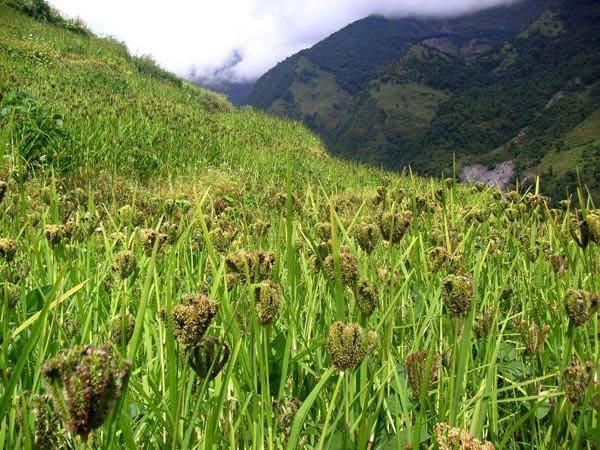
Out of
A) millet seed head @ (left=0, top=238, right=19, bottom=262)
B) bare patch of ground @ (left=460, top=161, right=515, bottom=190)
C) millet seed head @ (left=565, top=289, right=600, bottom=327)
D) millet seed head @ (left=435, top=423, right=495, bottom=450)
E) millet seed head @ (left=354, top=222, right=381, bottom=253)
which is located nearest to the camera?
millet seed head @ (left=435, top=423, right=495, bottom=450)

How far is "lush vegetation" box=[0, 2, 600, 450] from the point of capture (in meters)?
0.89

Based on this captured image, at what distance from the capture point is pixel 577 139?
12675cm

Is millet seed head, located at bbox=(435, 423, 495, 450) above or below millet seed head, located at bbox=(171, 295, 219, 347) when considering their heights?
below

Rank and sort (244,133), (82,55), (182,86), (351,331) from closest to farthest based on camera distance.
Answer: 1. (351,331)
2. (244,133)
3. (82,55)
4. (182,86)

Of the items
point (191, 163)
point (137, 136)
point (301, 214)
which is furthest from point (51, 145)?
point (301, 214)

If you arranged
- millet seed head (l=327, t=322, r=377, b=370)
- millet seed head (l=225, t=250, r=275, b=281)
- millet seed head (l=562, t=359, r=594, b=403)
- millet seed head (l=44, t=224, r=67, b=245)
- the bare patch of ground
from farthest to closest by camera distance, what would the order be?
1. the bare patch of ground
2. millet seed head (l=44, t=224, r=67, b=245)
3. millet seed head (l=225, t=250, r=275, b=281)
4. millet seed head (l=562, t=359, r=594, b=403)
5. millet seed head (l=327, t=322, r=377, b=370)

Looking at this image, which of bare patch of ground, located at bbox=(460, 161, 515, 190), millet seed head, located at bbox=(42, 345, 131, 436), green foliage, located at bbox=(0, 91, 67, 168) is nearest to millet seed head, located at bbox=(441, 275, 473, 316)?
millet seed head, located at bbox=(42, 345, 131, 436)

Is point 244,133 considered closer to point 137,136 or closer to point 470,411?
point 137,136

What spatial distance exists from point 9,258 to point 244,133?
1436 cm

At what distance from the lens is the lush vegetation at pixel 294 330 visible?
0.89 meters

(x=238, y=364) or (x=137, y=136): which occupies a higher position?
(x=137, y=136)

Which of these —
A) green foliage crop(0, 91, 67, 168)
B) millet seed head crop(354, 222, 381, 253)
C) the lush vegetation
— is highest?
green foliage crop(0, 91, 67, 168)

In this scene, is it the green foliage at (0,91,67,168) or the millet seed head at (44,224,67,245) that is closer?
the millet seed head at (44,224,67,245)

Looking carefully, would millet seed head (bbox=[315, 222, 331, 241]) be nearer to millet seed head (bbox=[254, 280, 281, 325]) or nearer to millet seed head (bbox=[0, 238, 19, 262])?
millet seed head (bbox=[254, 280, 281, 325])
